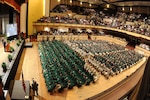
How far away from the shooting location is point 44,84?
6.85m

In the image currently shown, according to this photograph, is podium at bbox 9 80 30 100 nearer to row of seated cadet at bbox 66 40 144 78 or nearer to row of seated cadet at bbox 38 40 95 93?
row of seated cadet at bbox 38 40 95 93

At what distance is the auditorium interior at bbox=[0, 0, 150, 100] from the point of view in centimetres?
594

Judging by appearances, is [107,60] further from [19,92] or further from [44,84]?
[19,92]

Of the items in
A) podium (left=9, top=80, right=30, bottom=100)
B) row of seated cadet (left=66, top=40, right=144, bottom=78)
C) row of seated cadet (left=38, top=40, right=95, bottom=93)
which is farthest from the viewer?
row of seated cadet (left=66, top=40, right=144, bottom=78)

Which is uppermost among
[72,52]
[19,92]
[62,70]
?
[72,52]

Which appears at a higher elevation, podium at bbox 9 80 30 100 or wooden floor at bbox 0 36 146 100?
podium at bbox 9 80 30 100

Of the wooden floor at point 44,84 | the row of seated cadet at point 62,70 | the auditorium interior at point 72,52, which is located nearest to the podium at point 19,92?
the auditorium interior at point 72,52

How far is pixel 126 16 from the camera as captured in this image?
2067 centimetres

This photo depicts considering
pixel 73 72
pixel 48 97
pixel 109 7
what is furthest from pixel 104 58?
pixel 109 7

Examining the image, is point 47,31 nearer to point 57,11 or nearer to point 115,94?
point 57,11

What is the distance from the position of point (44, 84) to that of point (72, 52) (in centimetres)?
474

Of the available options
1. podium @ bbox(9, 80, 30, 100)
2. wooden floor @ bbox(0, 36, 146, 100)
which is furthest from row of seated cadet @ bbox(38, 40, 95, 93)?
podium @ bbox(9, 80, 30, 100)

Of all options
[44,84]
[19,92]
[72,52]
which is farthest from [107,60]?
[19,92]

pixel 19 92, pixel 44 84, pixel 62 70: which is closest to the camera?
pixel 19 92
